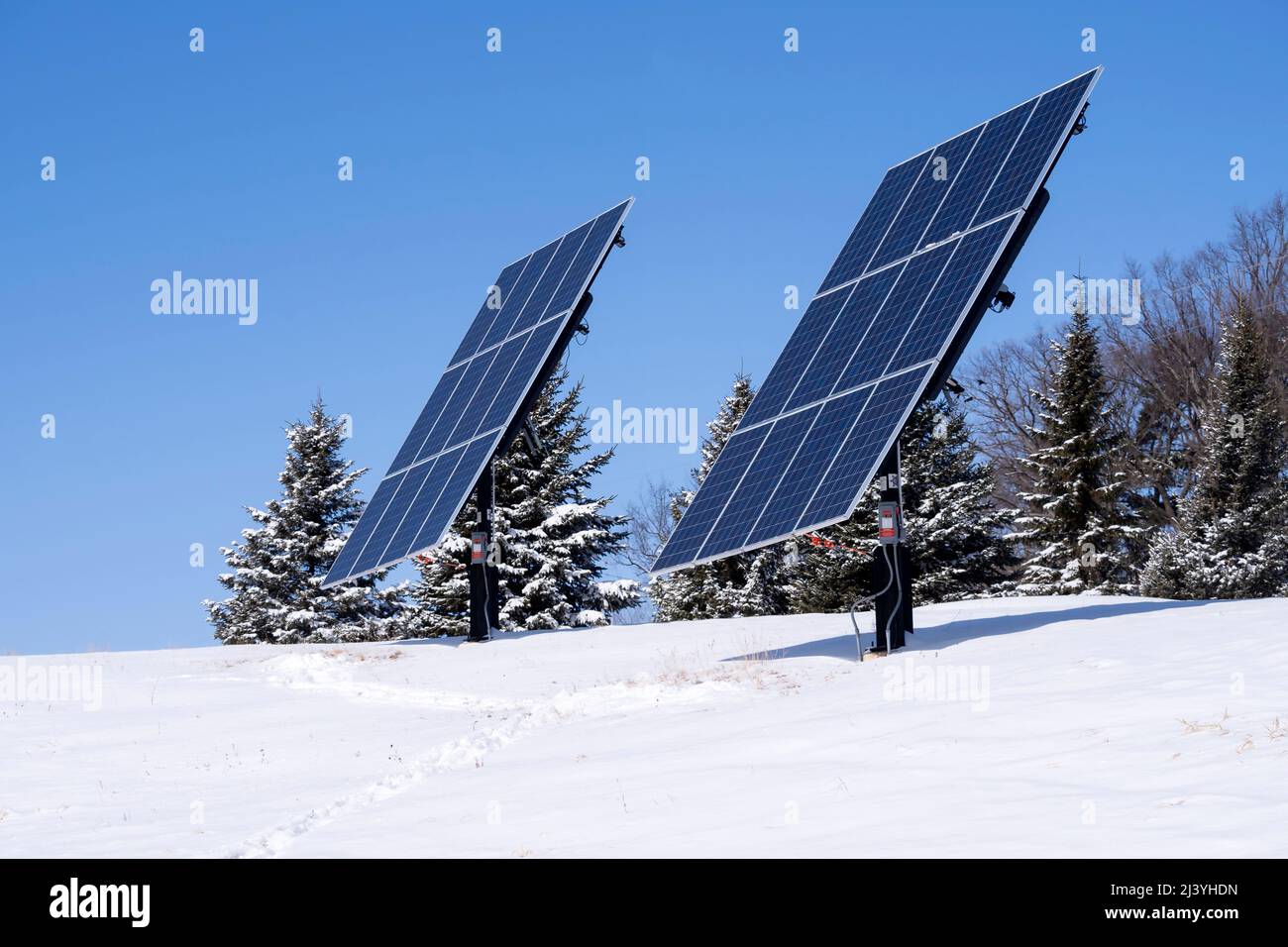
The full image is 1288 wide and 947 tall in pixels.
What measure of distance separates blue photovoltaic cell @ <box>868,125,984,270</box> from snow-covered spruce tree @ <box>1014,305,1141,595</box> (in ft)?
71.3

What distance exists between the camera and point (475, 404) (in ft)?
93.7

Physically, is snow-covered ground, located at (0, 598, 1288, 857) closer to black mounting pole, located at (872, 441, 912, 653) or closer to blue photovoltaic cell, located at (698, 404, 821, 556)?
black mounting pole, located at (872, 441, 912, 653)

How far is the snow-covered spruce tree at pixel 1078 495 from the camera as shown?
42.7 meters

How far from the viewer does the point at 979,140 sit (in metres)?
22.0

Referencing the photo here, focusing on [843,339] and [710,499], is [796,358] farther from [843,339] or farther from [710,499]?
[710,499]

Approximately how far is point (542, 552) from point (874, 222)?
73.5 ft

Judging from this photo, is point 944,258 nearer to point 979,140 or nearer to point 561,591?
point 979,140

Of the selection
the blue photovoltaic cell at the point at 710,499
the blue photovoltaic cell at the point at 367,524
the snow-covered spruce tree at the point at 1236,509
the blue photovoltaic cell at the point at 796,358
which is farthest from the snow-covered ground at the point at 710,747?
the snow-covered spruce tree at the point at 1236,509

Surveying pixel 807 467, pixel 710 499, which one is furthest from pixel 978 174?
pixel 710 499

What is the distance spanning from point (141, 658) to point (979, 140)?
17715mm

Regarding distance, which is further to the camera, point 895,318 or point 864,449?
point 895,318

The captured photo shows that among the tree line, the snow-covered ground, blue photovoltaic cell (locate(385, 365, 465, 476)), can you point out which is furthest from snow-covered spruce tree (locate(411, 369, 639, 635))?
the snow-covered ground
